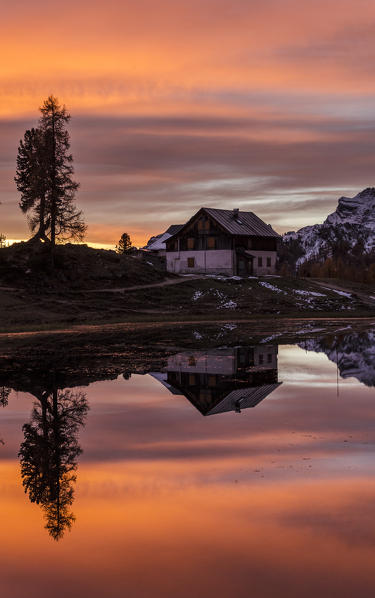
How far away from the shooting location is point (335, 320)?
181ft

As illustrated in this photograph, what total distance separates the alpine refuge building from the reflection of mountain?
147 ft

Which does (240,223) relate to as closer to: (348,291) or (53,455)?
(348,291)

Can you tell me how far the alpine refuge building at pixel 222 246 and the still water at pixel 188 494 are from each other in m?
66.2

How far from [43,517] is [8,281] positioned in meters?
57.8

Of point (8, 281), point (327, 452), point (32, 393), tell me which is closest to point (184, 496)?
point (327, 452)

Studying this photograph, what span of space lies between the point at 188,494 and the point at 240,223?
80527 mm

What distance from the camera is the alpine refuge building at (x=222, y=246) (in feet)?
280

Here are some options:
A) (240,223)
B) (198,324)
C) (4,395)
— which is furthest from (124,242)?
(4,395)

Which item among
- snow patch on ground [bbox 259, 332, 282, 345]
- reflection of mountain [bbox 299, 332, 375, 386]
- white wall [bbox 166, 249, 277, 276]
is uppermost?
white wall [bbox 166, 249, 277, 276]

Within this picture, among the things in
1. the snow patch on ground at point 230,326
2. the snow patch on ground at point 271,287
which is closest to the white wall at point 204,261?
the snow patch on ground at point 271,287

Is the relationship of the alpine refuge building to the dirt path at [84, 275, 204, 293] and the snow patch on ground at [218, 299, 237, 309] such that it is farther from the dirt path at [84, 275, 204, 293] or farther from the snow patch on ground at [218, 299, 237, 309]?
the snow patch on ground at [218, 299, 237, 309]

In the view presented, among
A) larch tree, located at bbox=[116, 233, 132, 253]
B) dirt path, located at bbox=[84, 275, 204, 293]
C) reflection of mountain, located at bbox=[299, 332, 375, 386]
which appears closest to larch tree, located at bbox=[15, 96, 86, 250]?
dirt path, located at bbox=[84, 275, 204, 293]

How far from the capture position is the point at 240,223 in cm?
8969

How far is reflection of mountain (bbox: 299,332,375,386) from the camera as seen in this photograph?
77.4ft
